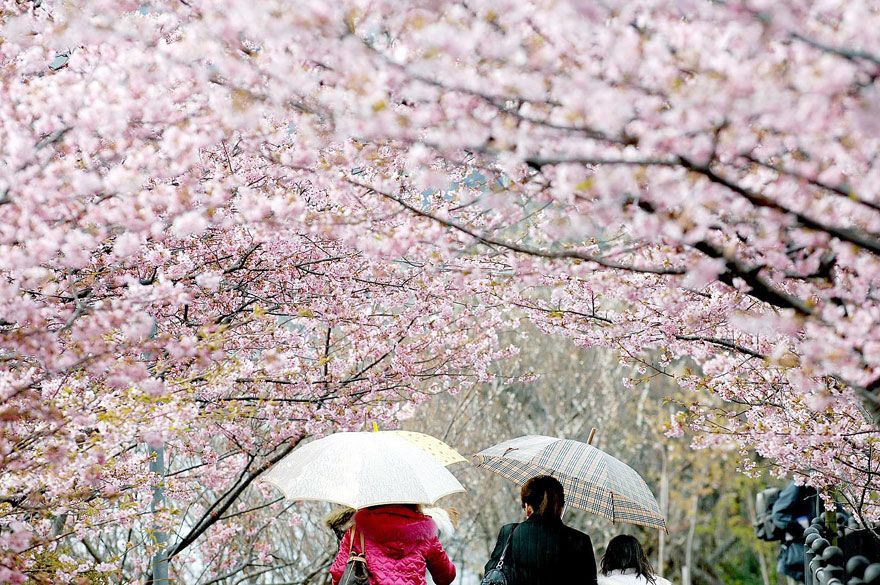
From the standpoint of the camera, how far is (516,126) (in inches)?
127

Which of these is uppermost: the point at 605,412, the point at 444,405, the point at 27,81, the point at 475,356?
the point at 27,81

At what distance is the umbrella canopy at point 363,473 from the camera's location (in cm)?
471

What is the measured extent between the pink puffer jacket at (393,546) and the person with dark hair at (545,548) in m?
0.44

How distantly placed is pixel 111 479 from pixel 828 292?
387 cm

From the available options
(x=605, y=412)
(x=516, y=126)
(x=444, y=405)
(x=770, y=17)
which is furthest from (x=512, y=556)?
(x=605, y=412)

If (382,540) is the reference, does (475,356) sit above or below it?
below

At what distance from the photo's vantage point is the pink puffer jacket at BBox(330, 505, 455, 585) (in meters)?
4.82

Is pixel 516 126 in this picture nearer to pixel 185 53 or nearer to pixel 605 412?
pixel 185 53

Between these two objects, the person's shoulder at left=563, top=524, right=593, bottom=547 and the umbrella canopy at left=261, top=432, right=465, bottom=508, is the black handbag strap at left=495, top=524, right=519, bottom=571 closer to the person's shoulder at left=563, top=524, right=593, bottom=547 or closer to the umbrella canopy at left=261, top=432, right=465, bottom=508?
the person's shoulder at left=563, top=524, right=593, bottom=547

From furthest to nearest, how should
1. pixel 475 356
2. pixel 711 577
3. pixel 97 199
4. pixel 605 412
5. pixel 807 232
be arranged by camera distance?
1. pixel 711 577
2. pixel 605 412
3. pixel 475 356
4. pixel 97 199
5. pixel 807 232

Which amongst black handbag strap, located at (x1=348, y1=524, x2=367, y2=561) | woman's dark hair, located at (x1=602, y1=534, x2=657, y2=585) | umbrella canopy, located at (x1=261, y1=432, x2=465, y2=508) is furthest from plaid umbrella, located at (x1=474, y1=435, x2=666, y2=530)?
black handbag strap, located at (x1=348, y1=524, x2=367, y2=561)

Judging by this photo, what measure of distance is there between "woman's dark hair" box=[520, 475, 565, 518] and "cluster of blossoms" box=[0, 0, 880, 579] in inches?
46.3

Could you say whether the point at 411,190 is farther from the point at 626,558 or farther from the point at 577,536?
the point at 626,558

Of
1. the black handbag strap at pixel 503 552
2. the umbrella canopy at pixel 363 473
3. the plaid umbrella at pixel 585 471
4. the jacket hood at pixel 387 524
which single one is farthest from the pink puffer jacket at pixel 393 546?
the plaid umbrella at pixel 585 471
